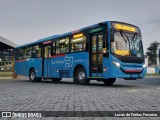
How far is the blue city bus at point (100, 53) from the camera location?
1452 centimetres

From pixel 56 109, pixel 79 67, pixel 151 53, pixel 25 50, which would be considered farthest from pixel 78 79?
pixel 151 53

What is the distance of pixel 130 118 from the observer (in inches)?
214

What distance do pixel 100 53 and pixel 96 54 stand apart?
343 mm

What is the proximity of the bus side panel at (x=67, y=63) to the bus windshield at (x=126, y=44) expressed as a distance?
2065 mm

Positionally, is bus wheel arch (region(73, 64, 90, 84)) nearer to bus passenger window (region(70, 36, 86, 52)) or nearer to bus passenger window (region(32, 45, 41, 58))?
bus passenger window (region(70, 36, 86, 52))

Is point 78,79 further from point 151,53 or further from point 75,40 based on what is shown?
point 151,53

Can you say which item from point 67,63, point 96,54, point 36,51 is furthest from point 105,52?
point 36,51

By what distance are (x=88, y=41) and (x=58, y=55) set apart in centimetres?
375

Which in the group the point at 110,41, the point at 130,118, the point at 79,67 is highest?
the point at 110,41

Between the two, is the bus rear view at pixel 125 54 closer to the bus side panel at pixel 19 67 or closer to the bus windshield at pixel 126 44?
the bus windshield at pixel 126 44

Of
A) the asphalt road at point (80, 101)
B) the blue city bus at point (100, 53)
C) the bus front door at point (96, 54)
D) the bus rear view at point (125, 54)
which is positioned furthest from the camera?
the bus front door at point (96, 54)

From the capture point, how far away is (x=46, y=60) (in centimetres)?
2088

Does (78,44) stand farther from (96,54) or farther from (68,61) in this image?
(96,54)

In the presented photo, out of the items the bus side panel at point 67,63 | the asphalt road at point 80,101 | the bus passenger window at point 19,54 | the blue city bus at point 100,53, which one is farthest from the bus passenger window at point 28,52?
the asphalt road at point 80,101
